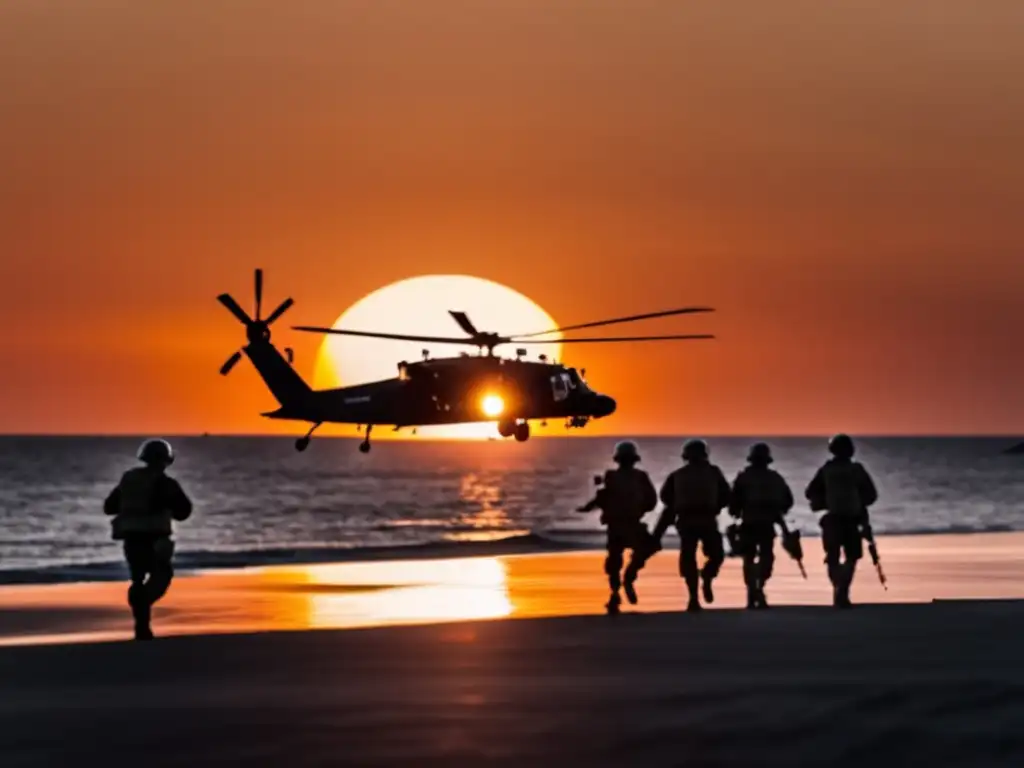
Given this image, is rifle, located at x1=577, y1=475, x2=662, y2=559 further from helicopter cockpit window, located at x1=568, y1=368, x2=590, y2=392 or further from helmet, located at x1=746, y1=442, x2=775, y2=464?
helicopter cockpit window, located at x1=568, y1=368, x2=590, y2=392

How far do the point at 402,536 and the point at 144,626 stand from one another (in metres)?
71.0

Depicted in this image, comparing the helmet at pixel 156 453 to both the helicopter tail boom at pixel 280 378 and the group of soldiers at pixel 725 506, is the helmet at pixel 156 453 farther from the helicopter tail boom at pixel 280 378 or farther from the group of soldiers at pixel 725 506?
the helicopter tail boom at pixel 280 378

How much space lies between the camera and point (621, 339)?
47.4 meters

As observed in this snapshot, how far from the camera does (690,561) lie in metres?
24.0

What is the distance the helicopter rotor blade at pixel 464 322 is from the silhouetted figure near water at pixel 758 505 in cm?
2351

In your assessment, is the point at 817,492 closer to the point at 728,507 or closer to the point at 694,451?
the point at 728,507

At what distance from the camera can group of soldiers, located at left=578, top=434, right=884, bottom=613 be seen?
23250 millimetres

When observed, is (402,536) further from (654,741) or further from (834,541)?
(654,741)

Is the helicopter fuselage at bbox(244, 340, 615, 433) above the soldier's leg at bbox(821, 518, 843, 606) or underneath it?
above

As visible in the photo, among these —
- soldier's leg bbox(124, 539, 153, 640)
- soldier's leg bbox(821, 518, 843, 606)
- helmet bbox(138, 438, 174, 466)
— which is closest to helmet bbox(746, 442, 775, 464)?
soldier's leg bbox(821, 518, 843, 606)

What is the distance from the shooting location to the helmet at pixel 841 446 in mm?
23094

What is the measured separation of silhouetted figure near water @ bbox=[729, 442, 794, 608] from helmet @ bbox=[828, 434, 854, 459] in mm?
706

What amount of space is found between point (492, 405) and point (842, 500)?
26716 mm

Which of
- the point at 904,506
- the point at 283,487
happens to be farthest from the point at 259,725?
the point at 283,487
